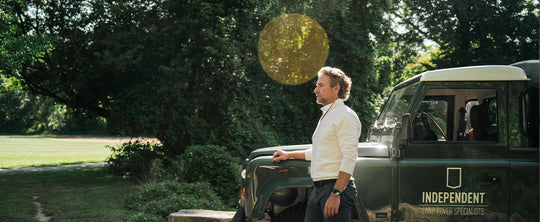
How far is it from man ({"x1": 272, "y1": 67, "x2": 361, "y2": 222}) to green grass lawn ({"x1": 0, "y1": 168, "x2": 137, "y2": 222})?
A: 18.0 feet

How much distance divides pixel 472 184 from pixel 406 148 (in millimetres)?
664

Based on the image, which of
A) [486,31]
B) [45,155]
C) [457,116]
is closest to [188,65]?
[457,116]

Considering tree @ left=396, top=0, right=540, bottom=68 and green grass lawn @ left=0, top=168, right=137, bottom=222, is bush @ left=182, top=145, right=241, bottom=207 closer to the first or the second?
green grass lawn @ left=0, top=168, right=137, bottom=222

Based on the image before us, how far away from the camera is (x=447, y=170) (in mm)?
4070

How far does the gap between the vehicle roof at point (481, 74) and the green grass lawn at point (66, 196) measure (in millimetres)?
5922

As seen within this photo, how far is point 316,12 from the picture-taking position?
1395 cm

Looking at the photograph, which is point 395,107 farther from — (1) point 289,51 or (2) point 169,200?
(1) point 289,51

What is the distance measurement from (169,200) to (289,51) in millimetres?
6843

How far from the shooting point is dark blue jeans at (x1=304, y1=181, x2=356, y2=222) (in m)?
3.25

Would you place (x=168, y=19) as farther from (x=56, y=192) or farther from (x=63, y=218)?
(x=63, y=218)

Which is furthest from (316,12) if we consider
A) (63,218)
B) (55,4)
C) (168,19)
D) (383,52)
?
(63,218)

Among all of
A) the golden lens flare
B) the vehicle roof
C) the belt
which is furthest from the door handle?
the golden lens flare

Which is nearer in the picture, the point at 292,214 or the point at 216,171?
the point at 292,214

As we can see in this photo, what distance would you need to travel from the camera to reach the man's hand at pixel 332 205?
3170 millimetres
